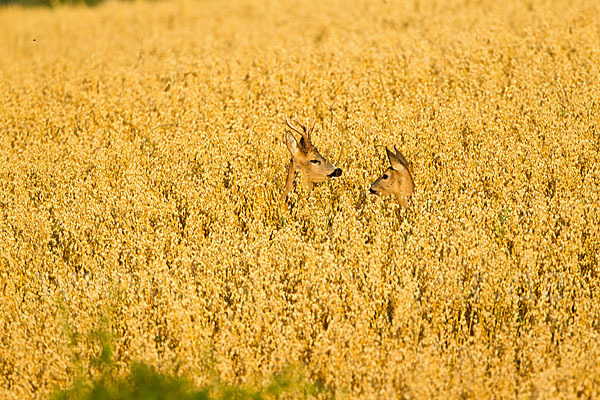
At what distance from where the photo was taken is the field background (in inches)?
134

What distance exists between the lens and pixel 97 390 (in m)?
3.30

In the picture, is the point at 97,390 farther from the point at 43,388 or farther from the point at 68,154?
the point at 68,154

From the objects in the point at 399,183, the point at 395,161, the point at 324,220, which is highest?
the point at 395,161

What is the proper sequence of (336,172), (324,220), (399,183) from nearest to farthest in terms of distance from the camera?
(324,220) < (399,183) < (336,172)

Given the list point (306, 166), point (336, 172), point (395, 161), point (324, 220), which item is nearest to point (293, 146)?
point (306, 166)

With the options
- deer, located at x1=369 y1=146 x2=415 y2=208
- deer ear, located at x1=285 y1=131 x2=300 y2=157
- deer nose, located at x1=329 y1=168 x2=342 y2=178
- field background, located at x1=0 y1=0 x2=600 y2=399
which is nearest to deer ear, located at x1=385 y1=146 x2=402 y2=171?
deer, located at x1=369 y1=146 x2=415 y2=208

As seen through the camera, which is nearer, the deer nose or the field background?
the field background

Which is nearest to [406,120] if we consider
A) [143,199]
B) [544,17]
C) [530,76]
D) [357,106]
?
[357,106]

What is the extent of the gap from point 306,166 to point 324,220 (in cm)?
53

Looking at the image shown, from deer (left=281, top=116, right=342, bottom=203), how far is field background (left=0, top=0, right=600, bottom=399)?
103mm

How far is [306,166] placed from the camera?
4.84 meters

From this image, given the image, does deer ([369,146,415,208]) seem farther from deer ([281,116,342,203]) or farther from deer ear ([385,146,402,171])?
deer ([281,116,342,203])

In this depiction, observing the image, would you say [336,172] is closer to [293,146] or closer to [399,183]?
[293,146]

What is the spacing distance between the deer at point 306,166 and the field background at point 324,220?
0.34 ft
